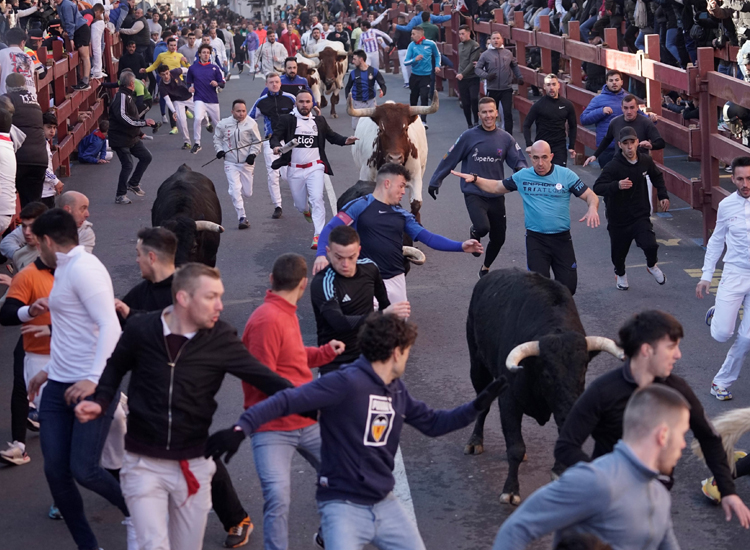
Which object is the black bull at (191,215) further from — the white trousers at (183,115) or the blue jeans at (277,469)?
the white trousers at (183,115)

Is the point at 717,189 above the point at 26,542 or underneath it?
underneath

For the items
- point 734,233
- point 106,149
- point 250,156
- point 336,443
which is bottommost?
point 106,149

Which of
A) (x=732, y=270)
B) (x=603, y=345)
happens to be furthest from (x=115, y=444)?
(x=732, y=270)

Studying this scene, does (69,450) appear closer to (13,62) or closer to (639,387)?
(639,387)

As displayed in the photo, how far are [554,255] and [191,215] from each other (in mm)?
3630

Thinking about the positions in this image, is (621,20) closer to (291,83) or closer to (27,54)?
(291,83)

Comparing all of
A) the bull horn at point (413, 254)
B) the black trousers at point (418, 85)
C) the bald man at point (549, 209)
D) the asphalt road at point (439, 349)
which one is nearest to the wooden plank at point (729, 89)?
the asphalt road at point (439, 349)

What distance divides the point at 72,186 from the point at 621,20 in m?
11.1

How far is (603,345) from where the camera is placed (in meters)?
6.18

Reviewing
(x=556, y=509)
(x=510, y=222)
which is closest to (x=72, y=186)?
(x=510, y=222)

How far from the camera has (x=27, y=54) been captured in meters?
14.2

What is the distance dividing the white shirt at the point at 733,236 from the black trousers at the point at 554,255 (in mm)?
1556

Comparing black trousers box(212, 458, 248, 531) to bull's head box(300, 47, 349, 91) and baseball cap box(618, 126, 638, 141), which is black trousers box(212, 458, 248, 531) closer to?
baseball cap box(618, 126, 638, 141)

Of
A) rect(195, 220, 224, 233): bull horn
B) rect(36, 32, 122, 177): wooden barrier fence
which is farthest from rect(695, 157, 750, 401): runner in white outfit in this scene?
rect(36, 32, 122, 177): wooden barrier fence
